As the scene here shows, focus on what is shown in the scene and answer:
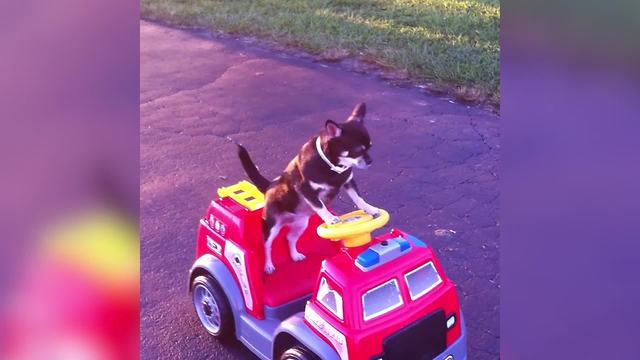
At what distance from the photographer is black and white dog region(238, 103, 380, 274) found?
1327mm

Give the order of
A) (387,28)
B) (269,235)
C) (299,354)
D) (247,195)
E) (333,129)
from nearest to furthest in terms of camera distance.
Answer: (333,129)
(299,354)
(269,235)
(247,195)
(387,28)

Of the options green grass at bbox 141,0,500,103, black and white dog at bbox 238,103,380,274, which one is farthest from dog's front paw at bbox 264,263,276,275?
green grass at bbox 141,0,500,103

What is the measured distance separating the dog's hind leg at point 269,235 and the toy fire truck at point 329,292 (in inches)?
0.6

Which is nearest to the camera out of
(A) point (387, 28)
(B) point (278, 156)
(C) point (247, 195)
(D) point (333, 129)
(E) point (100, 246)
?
(E) point (100, 246)

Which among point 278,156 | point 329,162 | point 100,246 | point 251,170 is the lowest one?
point 278,156

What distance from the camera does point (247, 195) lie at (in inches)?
67.2

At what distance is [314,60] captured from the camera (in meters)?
3.71

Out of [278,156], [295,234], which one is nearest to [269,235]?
[295,234]

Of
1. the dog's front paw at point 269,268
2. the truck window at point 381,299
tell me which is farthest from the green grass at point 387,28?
the truck window at point 381,299

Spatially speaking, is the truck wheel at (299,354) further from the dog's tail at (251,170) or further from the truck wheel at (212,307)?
the dog's tail at (251,170)

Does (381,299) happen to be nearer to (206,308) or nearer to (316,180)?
(316,180)

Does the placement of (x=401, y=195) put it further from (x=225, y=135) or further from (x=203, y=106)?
(x=203, y=106)

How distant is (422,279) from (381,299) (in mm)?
114

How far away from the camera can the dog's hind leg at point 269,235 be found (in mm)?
1544
